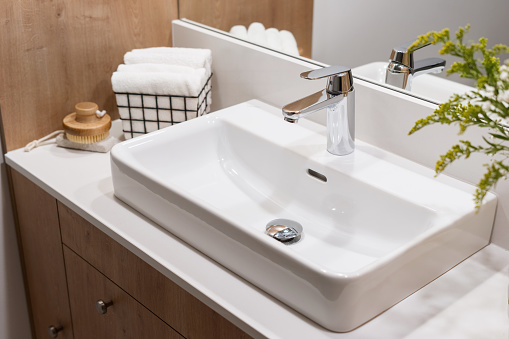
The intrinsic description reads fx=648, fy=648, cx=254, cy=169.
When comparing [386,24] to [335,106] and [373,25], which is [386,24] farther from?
[335,106]

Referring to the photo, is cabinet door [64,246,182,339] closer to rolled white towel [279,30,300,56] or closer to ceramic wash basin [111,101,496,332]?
ceramic wash basin [111,101,496,332]

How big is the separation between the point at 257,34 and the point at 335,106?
0.44m

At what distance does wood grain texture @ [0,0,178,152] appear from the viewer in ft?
4.96

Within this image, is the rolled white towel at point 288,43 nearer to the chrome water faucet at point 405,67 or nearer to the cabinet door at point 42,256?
the chrome water faucet at point 405,67

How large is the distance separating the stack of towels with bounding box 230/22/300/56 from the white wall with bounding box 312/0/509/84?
0.07 metres

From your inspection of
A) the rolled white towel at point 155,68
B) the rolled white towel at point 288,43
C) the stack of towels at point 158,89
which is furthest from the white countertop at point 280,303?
the rolled white towel at point 288,43

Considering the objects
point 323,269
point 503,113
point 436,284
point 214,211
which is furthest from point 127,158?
point 503,113

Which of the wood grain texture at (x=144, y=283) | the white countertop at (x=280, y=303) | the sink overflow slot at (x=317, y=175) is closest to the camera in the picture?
the white countertop at (x=280, y=303)

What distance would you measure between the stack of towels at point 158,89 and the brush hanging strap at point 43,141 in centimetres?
18

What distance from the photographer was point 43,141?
1.61 meters

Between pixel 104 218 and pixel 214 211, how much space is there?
296mm

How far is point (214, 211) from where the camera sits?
3.67 ft

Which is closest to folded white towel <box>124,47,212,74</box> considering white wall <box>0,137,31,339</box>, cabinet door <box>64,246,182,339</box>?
white wall <box>0,137,31,339</box>

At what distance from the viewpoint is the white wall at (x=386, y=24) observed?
46.9 inches
